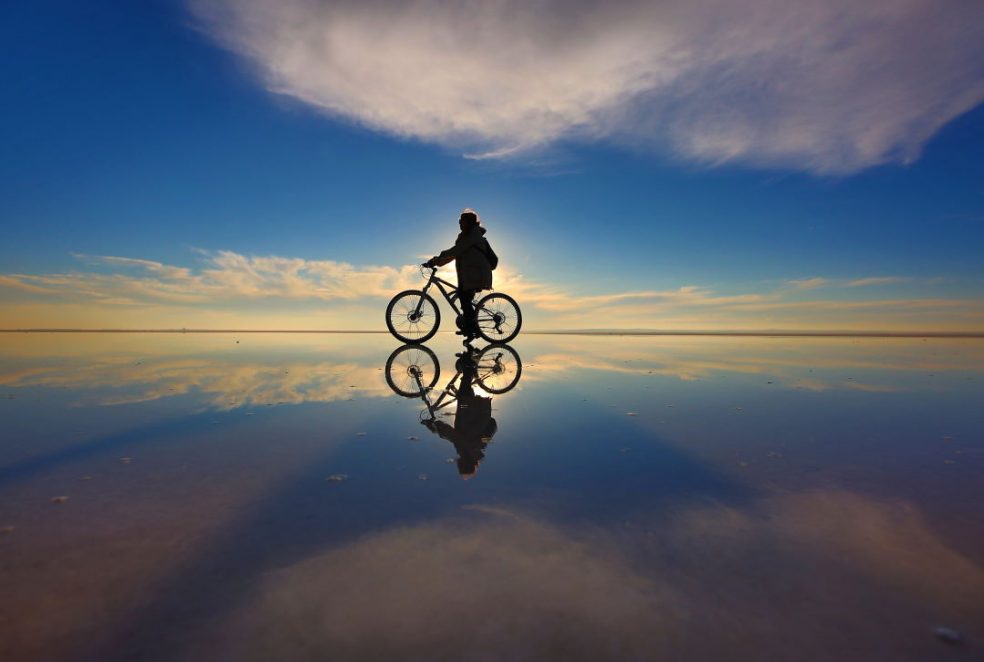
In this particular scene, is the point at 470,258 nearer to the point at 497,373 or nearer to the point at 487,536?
the point at 497,373

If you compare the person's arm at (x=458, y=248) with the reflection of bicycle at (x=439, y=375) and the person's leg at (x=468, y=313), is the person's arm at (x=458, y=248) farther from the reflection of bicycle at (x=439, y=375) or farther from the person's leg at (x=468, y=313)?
the reflection of bicycle at (x=439, y=375)

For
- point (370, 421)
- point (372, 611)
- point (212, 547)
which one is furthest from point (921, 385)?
point (212, 547)

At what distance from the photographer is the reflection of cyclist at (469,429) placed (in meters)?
2.78

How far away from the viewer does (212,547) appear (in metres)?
1.69

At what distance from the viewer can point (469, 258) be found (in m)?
11.1

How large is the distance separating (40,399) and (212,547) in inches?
184

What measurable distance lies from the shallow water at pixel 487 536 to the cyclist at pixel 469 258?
24.2 ft

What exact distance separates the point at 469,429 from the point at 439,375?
10.6ft

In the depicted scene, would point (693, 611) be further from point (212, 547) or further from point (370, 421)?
point (370, 421)

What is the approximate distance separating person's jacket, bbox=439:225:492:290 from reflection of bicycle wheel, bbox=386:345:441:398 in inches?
99.7

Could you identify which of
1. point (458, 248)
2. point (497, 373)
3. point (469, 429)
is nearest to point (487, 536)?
point (469, 429)

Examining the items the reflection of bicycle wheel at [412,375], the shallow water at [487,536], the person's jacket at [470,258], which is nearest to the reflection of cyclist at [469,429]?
the shallow water at [487,536]

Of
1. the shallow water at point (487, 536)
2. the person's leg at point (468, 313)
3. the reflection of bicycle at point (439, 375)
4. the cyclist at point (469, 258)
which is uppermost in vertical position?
the cyclist at point (469, 258)

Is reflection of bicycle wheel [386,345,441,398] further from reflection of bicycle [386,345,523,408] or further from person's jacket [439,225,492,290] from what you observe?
person's jacket [439,225,492,290]
